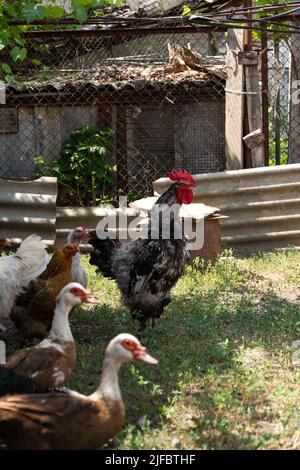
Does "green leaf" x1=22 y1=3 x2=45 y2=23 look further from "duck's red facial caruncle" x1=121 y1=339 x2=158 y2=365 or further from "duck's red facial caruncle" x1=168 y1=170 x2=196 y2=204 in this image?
"duck's red facial caruncle" x1=121 y1=339 x2=158 y2=365

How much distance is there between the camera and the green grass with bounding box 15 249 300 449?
4.73 metres

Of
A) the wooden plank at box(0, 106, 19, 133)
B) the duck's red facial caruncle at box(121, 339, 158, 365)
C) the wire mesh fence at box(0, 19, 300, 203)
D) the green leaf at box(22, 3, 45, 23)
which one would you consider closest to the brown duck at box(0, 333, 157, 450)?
the duck's red facial caruncle at box(121, 339, 158, 365)

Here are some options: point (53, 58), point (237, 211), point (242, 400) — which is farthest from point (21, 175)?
point (242, 400)

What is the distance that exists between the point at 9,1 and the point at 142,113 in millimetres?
4237

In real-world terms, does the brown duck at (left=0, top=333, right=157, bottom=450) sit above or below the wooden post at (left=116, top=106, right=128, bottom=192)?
below

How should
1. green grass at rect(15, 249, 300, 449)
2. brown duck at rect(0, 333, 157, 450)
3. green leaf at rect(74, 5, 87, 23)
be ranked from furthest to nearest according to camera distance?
green leaf at rect(74, 5, 87, 23), green grass at rect(15, 249, 300, 449), brown duck at rect(0, 333, 157, 450)

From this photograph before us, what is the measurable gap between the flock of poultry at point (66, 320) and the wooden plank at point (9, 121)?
4.37 m

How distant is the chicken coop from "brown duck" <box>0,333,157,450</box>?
6.87 metres

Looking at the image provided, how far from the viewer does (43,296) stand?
6.32 m

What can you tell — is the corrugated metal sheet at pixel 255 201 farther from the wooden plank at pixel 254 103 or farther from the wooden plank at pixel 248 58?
the wooden plank at pixel 248 58

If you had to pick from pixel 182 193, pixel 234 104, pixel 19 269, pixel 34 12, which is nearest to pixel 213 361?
pixel 182 193

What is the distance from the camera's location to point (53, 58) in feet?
42.5

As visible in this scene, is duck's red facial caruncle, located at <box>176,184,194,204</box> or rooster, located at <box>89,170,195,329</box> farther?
duck's red facial caruncle, located at <box>176,184,194,204</box>

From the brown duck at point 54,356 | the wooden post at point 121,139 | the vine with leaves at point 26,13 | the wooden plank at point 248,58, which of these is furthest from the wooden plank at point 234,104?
the brown duck at point 54,356
